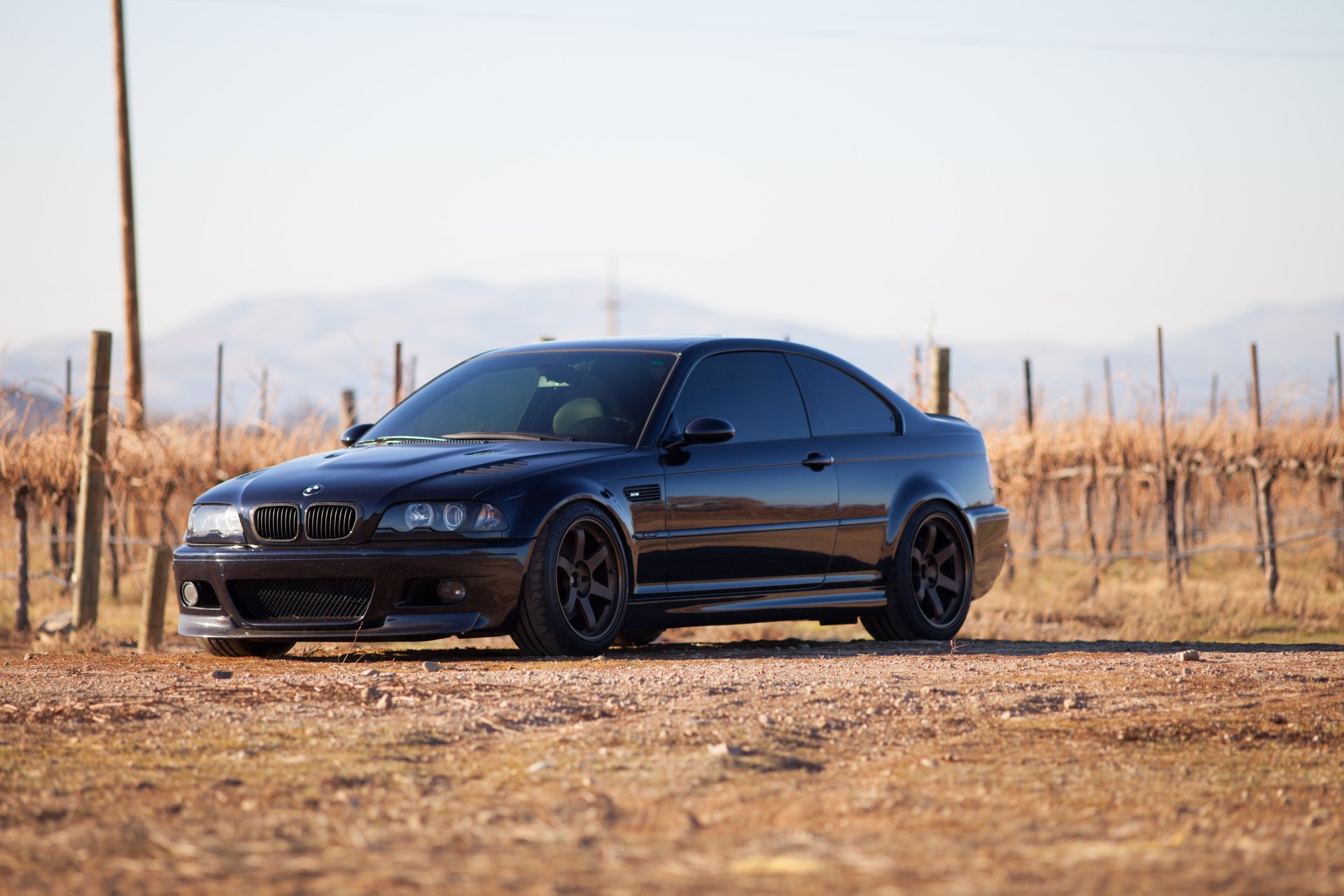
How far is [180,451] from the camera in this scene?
19.5 metres

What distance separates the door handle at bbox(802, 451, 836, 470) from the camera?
8828mm

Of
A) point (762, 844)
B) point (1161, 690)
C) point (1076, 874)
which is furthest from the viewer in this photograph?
point (1161, 690)

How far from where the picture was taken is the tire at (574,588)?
7.35 meters

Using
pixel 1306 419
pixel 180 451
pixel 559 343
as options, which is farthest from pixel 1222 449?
pixel 559 343

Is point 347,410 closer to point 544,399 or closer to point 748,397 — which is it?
point 544,399

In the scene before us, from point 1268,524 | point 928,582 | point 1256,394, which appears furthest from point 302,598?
point 1256,394

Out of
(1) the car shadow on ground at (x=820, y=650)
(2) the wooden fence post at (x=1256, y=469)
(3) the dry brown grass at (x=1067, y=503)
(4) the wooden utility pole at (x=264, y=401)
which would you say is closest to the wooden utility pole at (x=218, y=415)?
(3) the dry brown grass at (x=1067, y=503)

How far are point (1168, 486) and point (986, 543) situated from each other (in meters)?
13.0

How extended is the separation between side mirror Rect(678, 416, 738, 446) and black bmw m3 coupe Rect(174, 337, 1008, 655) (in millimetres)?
13

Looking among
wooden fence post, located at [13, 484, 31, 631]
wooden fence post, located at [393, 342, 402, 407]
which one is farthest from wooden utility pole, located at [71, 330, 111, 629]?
wooden fence post, located at [393, 342, 402, 407]

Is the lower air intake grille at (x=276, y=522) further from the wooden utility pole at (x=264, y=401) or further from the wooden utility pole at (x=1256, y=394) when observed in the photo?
the wooden utility pole at (x=1256, y=394)

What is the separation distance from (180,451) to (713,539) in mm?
12638

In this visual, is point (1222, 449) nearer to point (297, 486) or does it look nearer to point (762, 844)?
point (297, 486)

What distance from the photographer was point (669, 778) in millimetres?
4434
